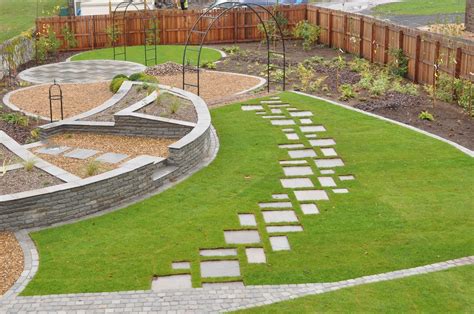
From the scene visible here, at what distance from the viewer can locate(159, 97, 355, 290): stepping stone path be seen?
9617 mm

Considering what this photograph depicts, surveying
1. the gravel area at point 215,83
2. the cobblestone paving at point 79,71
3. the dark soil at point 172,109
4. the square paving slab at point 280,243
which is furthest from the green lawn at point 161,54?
the square paving slab at point 280,243

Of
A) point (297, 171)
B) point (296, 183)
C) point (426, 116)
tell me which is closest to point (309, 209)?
point (296, 183)

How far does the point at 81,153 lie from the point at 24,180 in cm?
208

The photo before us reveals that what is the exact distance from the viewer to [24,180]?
38.0 feet

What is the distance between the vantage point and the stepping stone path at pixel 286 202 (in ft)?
31.6

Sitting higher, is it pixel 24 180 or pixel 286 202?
pixel 24 180

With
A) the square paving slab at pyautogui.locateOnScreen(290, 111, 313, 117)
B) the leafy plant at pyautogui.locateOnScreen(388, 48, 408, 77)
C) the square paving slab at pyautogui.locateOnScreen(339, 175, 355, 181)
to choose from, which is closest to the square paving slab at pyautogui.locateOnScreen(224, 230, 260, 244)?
the square paving slab at pyautogui.locateOnScreen(339, 175, 355, 181)

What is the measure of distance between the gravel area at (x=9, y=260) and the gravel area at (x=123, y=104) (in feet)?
18.8

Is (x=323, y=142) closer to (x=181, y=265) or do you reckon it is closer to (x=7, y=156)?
(x=181, y=265)

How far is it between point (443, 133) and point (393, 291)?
7.93 meters

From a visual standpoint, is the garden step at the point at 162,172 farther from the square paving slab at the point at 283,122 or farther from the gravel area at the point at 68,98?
the gravel area at the point at 68,98

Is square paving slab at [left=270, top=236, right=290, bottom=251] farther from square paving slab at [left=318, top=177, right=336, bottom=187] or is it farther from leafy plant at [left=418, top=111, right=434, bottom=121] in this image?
leafy plant at [left=418, top=111, right=434, bottom=121]

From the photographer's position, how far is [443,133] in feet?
51.9

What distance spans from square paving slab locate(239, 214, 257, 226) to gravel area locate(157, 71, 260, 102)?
849 centimetres
